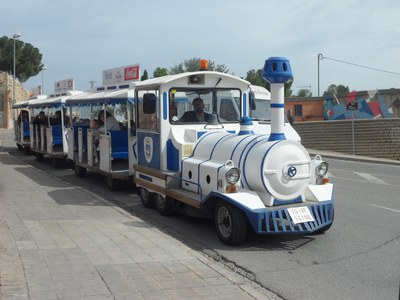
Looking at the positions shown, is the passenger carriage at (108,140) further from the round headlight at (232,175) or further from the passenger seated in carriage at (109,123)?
the round headlight at (232,175)

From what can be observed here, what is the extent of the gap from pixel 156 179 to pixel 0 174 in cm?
739

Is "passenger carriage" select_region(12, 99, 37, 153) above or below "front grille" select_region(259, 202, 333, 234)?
above

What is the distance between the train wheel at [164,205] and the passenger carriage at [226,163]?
18 millimetres

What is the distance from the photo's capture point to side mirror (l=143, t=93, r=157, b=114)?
8797 millimetres

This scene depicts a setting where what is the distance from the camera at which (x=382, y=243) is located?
691 centimetres

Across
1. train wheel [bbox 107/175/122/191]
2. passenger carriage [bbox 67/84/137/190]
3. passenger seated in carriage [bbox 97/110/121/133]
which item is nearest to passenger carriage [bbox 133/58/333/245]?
passenger carriage [bbox 67/84/137/190]

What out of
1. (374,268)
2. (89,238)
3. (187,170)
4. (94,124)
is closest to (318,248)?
(374,268)

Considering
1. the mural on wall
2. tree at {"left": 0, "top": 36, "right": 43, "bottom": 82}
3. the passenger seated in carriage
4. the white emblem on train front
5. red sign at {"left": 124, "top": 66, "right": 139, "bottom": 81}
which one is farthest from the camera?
tree at {"left": 0, "top": 36, "right": 43, "bottom": 82}

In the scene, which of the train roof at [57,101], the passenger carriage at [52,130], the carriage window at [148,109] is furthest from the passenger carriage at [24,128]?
the carriage window at [148,109]

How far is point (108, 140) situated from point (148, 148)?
281cm

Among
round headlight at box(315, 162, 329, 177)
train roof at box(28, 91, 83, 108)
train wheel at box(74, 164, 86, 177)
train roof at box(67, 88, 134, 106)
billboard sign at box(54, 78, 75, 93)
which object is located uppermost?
billboard sign at box(54, 78, 75, 93)

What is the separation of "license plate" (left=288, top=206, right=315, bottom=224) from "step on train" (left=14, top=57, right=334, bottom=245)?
0.05 ft

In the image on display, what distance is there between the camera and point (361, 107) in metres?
37.5

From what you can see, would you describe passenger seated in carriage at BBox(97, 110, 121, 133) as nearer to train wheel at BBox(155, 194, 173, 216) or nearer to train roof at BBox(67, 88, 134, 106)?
train roof at BBox(67, 88, 134, 106)
